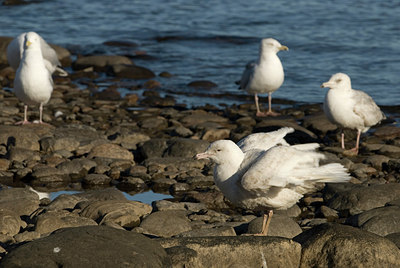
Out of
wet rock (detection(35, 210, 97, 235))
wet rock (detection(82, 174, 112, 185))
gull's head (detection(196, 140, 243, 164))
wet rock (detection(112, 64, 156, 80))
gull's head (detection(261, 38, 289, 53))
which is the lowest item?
wet rock (detection(112, 64, 156, 80))

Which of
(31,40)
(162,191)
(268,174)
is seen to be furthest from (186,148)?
(268,174)

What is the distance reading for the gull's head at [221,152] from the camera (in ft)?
20.7

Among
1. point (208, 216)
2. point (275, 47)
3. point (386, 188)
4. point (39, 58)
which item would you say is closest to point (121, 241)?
point (208, 216)

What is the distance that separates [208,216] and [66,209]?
1546 mm

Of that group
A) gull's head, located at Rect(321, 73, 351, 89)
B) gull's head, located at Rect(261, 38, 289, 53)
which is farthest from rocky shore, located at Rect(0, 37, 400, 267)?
gull's head, located at Rect(261, 38, 289, 53)

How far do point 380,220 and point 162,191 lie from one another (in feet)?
9.27

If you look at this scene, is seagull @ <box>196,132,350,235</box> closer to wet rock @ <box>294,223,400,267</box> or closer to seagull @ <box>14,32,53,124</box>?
wet rock @ <box>294,223,400,267</box>

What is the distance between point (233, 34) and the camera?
70.9 ft

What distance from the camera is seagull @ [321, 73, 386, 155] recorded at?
1037 centimetres

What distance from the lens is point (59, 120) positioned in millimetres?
12227

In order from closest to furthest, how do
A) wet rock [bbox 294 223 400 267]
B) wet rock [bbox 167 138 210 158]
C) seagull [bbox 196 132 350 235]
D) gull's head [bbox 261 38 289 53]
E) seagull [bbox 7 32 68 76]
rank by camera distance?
wet rock [bbox 294 223 400 267] → seagull [bbox 196 132 350 235] → wet rock [bbox 167 138 210 158] → gull's head [bbox 261 38 289 53] → seagull [bbox 7 32 68 76]

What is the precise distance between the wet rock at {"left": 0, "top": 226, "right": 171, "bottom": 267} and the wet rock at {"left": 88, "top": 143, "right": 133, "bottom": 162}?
442cm

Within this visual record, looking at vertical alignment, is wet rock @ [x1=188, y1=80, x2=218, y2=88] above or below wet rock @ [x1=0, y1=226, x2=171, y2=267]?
below

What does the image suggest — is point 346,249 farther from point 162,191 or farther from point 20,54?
point 20,54
